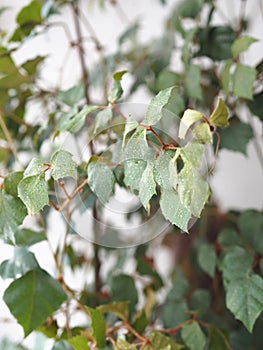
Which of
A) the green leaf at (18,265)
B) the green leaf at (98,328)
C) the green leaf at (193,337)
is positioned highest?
the green leaf at (18,265)

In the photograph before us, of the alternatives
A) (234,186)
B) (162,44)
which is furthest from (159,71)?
(234,186)

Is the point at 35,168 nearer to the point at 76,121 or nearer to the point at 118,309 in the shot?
the point at 76,121

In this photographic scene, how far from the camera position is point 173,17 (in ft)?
3.05

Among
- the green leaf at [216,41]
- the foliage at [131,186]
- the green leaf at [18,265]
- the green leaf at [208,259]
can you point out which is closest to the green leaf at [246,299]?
the foliage at [131,186]

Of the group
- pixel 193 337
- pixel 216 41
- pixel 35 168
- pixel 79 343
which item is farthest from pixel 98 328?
pixel 216 41

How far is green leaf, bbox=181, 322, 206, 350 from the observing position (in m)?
0.71

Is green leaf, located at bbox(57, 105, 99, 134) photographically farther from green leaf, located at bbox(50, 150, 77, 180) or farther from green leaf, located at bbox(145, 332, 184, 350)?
green leaf, located at bbox(145, 332, 184, 350)

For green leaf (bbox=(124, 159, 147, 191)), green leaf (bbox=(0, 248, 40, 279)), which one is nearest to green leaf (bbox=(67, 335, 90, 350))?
green leaf (bbox=(0, 248, 40, 279))

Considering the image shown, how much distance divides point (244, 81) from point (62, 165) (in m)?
0.35

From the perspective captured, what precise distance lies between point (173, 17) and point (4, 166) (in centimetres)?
38

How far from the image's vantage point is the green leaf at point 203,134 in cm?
51

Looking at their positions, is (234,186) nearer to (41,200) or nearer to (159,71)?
(159,71)

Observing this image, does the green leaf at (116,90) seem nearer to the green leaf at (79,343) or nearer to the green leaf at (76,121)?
the green leaf at (76,121)

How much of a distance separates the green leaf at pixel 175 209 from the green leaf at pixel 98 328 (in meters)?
0.20
